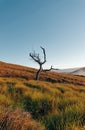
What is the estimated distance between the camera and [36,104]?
8570 mm

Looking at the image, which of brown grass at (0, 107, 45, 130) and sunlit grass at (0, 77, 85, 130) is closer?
brown grass at (0, 107, 45, 130)

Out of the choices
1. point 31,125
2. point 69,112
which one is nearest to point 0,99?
point 69,112

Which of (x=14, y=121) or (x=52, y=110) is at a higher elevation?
(x=14, y=121)

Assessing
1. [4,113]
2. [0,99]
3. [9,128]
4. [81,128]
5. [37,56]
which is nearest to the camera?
[9,128]

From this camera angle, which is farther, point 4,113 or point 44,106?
point 44,106

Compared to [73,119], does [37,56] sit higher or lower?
higher

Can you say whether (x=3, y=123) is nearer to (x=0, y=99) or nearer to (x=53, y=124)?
(x=53, y=124)

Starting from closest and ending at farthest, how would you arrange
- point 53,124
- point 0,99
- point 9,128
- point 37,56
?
point 9,128 → point 53,124 → point 0,99 → point 37,56

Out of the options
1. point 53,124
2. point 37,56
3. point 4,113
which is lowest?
point 53,124

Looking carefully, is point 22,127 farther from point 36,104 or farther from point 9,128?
point 36,104

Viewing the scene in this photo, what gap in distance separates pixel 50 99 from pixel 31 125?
4.06 metres

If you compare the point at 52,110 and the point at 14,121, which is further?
the point at 52,110

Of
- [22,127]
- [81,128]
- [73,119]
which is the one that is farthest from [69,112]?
[22,127]

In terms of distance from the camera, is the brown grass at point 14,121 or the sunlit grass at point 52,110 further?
the sunlit grass at point 52,110
